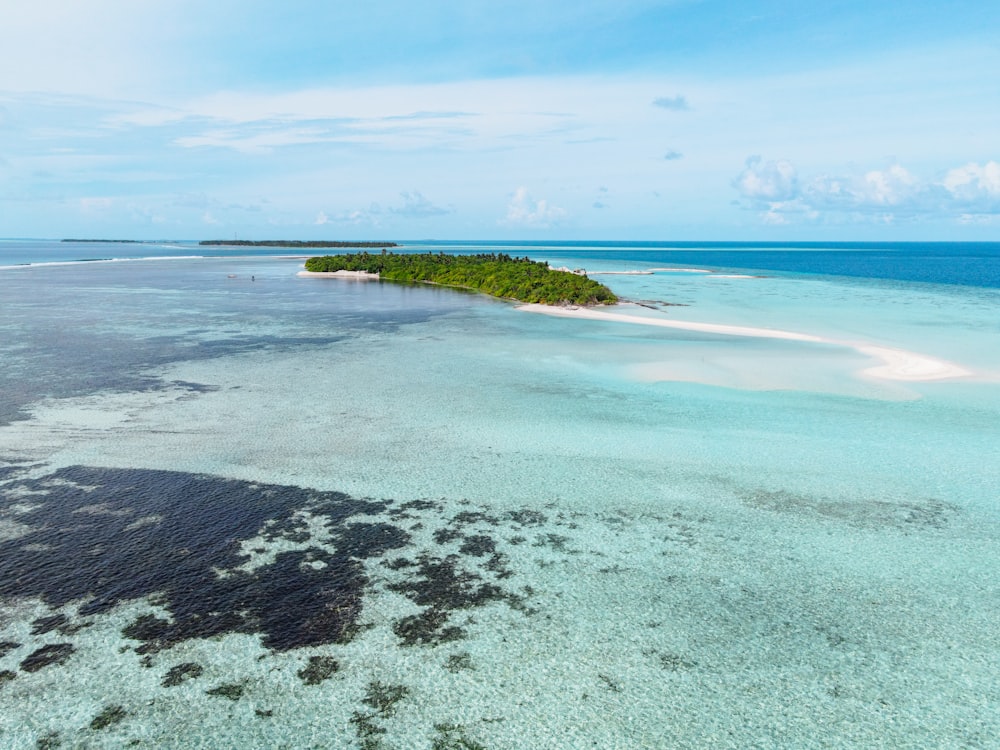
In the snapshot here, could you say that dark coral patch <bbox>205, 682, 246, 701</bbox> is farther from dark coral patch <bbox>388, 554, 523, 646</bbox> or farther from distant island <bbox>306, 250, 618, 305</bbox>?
distant island <bbox>306, 250, 618, 305</bbox>

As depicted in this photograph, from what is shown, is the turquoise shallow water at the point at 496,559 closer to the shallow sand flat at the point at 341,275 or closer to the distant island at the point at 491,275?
the distant island at the point at 491,275

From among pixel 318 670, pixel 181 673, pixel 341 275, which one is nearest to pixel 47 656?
pixel 181 673

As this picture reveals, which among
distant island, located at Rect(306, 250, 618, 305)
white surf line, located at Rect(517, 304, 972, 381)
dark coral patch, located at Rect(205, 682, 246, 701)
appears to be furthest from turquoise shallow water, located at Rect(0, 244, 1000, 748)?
distant island, located at Rect(306, 250, 618, 305)

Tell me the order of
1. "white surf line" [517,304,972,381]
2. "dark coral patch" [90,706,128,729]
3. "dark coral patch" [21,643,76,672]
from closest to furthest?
"dark coral patch" [90,706,128,729] < "dark coral patch" [21,643,76,672] < "white surf line" [517,304,972,381]

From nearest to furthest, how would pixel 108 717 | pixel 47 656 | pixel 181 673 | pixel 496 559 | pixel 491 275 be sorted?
pixel 108 717
pixel 181 673
pixel 47 656
pixel 496 559
pixel 491 275

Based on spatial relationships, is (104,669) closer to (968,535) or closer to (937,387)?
(968,535)

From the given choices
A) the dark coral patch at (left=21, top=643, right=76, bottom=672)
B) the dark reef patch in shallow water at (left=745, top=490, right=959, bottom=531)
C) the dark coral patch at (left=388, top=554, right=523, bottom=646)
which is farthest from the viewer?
the dark reef patch in shallow water at (left=745, top=490, right=959, bottom=531)

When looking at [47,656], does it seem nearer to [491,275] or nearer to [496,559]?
[496,559]
